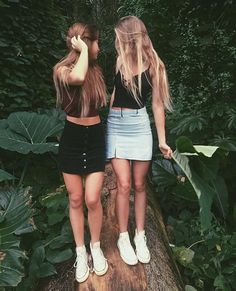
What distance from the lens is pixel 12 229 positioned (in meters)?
2.93

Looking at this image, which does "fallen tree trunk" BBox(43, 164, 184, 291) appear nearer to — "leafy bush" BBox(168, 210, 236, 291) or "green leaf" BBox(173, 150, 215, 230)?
"leafy bush" BBox(168, 210, 236, 291)

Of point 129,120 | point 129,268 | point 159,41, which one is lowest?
point 129,268

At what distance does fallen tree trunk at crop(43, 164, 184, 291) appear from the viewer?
2.69 m

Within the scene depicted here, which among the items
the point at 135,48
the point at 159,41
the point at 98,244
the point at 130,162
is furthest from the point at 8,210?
the point at 159,41

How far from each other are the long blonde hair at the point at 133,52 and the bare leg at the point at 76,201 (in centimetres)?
63

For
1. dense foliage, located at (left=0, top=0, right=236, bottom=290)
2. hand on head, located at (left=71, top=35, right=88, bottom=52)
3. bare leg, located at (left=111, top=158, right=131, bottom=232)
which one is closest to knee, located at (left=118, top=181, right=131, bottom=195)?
bare leg, located at (left=111, top=158, right=131, bottom=232)

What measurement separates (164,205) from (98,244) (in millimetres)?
1893

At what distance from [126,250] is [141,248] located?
130 millimetres

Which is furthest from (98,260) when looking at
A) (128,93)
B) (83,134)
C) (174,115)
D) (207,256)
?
(174,115)

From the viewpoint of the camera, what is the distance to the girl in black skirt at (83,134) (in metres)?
2.60

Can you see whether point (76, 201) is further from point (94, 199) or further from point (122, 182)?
point (122, 182)

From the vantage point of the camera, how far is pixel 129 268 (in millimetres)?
2783

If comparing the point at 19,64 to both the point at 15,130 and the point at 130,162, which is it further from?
the point at 130,162

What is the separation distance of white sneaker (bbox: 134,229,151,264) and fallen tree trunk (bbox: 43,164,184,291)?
0.04m
